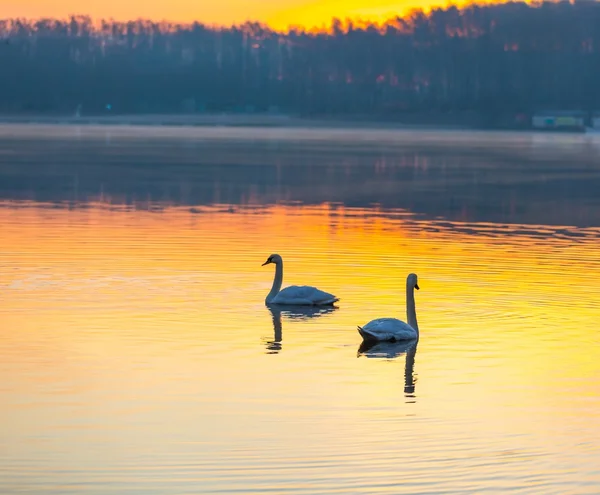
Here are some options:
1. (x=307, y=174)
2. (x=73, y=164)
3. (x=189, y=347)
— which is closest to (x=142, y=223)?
(x=189, y=347)

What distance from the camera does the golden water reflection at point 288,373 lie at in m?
10.7

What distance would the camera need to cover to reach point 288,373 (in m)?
14.2

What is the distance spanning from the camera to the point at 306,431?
1176 cm

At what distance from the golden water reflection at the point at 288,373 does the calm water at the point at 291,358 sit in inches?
1.4

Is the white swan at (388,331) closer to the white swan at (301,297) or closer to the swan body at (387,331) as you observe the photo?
the swan body at (387,331)

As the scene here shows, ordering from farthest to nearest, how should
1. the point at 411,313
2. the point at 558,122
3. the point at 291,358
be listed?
the point at 558,122
the point at 411,313
the point at 291,358

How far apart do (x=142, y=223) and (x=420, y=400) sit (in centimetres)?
1780

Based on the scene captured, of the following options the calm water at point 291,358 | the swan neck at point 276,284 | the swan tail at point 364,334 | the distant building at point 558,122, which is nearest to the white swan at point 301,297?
→ the swan neck at point 276,284

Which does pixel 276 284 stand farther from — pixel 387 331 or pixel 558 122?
pixel 558 122

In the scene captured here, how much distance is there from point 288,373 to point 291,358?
0.83 meters

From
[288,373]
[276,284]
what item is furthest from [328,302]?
[288,373]

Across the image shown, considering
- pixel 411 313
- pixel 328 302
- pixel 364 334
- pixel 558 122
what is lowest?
pixel 558 122

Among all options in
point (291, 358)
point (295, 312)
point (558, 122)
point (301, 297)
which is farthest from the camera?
point (558, 122)

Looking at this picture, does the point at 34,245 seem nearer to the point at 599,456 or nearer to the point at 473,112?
the point at 599,456
